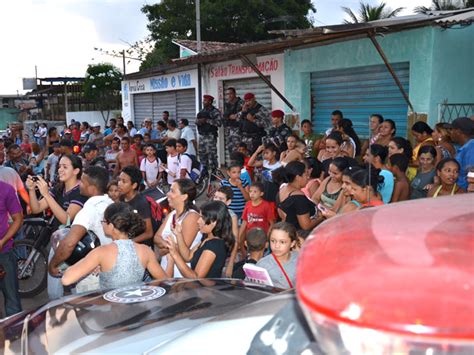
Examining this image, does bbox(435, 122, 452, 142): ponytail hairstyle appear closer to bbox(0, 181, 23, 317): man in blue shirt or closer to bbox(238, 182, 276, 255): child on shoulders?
bbox(238, 182, 276, 255): child on shoulders

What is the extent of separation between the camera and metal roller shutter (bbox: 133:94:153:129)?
19284 mm

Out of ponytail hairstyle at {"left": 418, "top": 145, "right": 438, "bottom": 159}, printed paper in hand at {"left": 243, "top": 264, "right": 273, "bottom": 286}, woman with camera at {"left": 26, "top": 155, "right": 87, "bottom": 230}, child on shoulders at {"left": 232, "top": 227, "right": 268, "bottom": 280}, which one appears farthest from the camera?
ponytail hairstyle at {"left": 418, "top": 145, "right": 438, "bottom": 159}

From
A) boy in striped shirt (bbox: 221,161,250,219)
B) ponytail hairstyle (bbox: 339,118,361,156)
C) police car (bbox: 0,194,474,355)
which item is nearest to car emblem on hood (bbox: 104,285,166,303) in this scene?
police car (bbox: 0,194,474,355)

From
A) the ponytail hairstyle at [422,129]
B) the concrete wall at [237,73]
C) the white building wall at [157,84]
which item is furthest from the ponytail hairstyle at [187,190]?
the white building wall at [157,84]

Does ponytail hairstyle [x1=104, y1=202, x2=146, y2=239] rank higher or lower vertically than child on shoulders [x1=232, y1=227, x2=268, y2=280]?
higher

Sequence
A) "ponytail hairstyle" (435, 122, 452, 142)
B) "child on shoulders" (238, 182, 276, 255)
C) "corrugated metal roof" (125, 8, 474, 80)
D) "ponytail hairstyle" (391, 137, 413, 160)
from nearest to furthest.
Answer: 1. "child on shoulders" (238, 182, 276, 255)
2. "ponytail hairstyle" (391, 137, 413, 160)
3. "ponytail hairstyle" (435, 122, 452, 142)
4. "corrugated metal roof" (125, 8, 474, 80)

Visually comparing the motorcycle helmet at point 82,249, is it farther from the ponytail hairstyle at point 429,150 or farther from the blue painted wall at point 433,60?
the blue painted wall at point 433,60

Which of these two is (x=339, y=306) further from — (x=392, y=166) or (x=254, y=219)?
(x=392, y=166)

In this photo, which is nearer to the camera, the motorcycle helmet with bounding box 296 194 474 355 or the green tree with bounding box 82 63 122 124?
the motorcycle helmet with bounding box 296 194 474 355

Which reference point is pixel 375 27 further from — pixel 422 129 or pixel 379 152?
pixel 379 152

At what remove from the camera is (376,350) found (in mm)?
1249

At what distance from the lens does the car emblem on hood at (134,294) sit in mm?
3194

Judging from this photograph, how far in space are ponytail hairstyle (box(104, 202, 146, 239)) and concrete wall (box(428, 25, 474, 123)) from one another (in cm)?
582

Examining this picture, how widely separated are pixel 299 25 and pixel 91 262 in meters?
28.0
